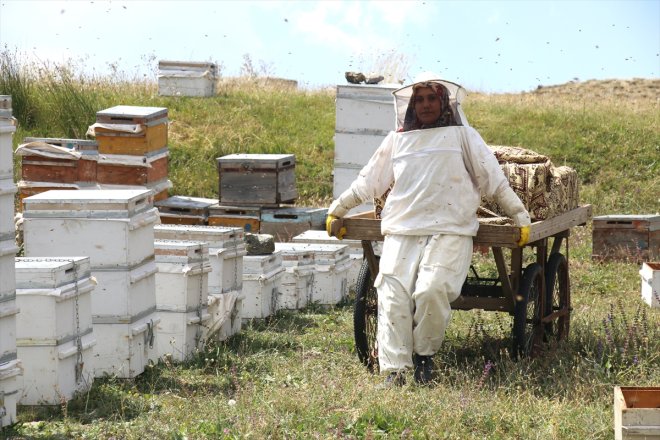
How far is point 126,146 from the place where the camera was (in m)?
10.9

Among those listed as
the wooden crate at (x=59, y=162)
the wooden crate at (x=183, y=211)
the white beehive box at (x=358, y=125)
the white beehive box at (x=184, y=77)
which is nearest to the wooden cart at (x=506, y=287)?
the white beehive box at (x=358, y=125)

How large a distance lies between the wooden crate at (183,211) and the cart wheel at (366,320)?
16.3 ft

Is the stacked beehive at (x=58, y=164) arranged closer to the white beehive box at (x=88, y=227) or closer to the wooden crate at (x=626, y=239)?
the white beehive box at (x=88, y=227)

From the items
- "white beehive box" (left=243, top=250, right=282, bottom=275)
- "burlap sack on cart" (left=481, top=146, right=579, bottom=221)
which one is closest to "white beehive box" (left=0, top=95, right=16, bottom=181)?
"burlap sack on cart" (left=481, top=146, right=579, bottom=221)

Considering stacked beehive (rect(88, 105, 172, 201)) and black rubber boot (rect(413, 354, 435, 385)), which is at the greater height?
stacked beehive (rect(88, 105, 172, 201))

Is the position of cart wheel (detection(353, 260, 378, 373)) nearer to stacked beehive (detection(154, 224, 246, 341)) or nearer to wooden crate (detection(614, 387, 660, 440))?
stacked beehive (detection(154, 224, 246, 341))

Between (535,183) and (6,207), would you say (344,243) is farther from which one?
(6,207)

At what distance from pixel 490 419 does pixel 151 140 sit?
257 inches

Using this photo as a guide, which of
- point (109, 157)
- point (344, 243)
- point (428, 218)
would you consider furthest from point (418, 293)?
point (109, 157)

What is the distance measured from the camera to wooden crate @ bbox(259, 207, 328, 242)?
11422 mm

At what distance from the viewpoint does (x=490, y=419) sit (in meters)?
5.32

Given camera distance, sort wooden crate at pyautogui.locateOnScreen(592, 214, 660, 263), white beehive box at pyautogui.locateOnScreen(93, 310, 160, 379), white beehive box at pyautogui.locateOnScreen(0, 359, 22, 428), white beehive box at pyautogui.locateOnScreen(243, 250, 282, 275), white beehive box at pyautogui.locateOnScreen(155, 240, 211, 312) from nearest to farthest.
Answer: white beehive box at pyautogui.locateOnScreen(0, 359, 22, 428) < white beehive box at pyautogui.locateOnScreen(93, 310, 160, 379) < white beehive box at pyautogui.locateOnScreen(155, 240, 211, 312) < white beehive box at pyautogui.locateOnScreen(243, 250, 282, 275) < wooden crate at pyautogui.locateOnScreen(592, 214, 660, 263)

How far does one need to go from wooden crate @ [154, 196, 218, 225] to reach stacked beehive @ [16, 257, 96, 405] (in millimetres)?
5462

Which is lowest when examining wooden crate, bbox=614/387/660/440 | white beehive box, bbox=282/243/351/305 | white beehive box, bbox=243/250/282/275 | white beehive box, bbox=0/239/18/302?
white beehive box, bbox=282/243/351/305
